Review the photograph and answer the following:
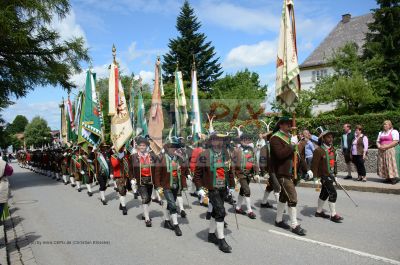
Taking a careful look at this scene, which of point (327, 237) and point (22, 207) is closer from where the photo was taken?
point (327, 237)

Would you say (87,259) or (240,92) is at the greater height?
(240,92)

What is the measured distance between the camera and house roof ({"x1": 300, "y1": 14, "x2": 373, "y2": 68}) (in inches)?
1842

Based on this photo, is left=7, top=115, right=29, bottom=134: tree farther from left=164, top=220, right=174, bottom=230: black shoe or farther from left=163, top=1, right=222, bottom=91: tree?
left=164, top=220, right=174, bottom=230: black shoe

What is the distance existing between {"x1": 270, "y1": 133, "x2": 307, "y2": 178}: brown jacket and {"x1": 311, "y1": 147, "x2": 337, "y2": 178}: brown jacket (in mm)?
979

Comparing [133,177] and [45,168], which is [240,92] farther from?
[133,177]

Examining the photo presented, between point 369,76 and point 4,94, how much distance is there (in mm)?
23619

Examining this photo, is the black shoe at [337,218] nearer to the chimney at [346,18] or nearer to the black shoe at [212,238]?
the black shoe at [212,238]

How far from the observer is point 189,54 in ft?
155

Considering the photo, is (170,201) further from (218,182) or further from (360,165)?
(360,165)

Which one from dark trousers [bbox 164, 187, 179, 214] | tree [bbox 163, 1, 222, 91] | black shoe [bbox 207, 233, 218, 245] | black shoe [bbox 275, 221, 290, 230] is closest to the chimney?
tree [bbox 163, 1, 222, 91]

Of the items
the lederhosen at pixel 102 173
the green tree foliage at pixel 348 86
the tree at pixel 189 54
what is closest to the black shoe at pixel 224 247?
the lederhosen at pixel 102 173

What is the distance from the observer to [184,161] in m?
8.95

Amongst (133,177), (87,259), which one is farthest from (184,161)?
(87,259)

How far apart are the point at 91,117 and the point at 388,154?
1027 cm
